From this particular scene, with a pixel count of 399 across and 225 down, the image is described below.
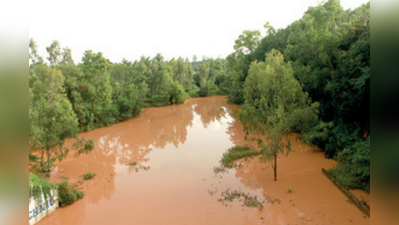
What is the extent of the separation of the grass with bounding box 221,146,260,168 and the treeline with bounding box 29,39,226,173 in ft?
24.2

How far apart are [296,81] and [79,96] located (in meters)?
20.0

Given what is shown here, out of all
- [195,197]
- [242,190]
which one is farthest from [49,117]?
[242,190]

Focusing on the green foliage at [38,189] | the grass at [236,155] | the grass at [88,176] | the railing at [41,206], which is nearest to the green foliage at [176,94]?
the grass at [236,155]

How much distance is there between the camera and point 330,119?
559 inches

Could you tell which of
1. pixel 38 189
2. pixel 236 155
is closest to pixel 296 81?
pixel 236 155

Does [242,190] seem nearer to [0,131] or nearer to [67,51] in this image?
[0,131]

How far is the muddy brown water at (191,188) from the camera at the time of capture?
866cm

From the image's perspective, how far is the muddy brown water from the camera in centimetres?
866

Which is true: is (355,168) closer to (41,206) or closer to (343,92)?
(343,92)

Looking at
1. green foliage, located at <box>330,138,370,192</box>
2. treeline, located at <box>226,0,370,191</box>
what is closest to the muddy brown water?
green foliage, located at <box>330,138,370,192</box>

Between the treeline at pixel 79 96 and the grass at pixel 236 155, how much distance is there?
290 inches

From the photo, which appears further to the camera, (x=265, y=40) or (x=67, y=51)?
(x=67, y=51)

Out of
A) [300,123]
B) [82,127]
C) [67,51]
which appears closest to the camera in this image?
[300,123]

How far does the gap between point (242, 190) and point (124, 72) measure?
107 ft
